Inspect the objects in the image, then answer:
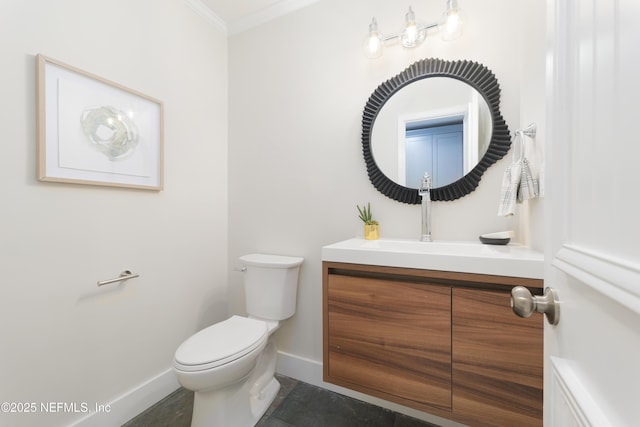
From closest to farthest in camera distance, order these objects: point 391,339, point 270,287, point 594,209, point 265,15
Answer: point 594,209 → point 391,339 → point 270,287 → point 265,15

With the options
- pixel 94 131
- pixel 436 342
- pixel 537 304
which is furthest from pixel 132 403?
pixel 537 304

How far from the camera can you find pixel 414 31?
132 cm

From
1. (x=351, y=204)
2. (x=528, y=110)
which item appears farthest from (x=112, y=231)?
(x=528, y=110)

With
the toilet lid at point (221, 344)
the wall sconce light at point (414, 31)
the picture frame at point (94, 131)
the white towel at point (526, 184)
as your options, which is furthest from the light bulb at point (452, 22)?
the toilet lid at point (221, 344)

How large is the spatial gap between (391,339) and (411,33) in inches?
56.7

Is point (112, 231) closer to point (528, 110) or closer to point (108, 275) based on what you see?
point (108, 275)

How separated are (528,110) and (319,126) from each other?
1.03 m

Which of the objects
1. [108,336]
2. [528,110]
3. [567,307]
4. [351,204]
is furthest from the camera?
[351,204]

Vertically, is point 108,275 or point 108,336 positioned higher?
point 108,275

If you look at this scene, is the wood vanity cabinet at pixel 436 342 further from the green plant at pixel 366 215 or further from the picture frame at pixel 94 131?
the picture frame at pixel 94 131

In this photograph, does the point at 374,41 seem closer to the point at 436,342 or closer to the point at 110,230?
the point at 436,342

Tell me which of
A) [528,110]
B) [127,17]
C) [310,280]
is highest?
[127,17]

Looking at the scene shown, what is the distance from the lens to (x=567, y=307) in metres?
0.41

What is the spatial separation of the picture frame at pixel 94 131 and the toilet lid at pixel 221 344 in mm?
857
